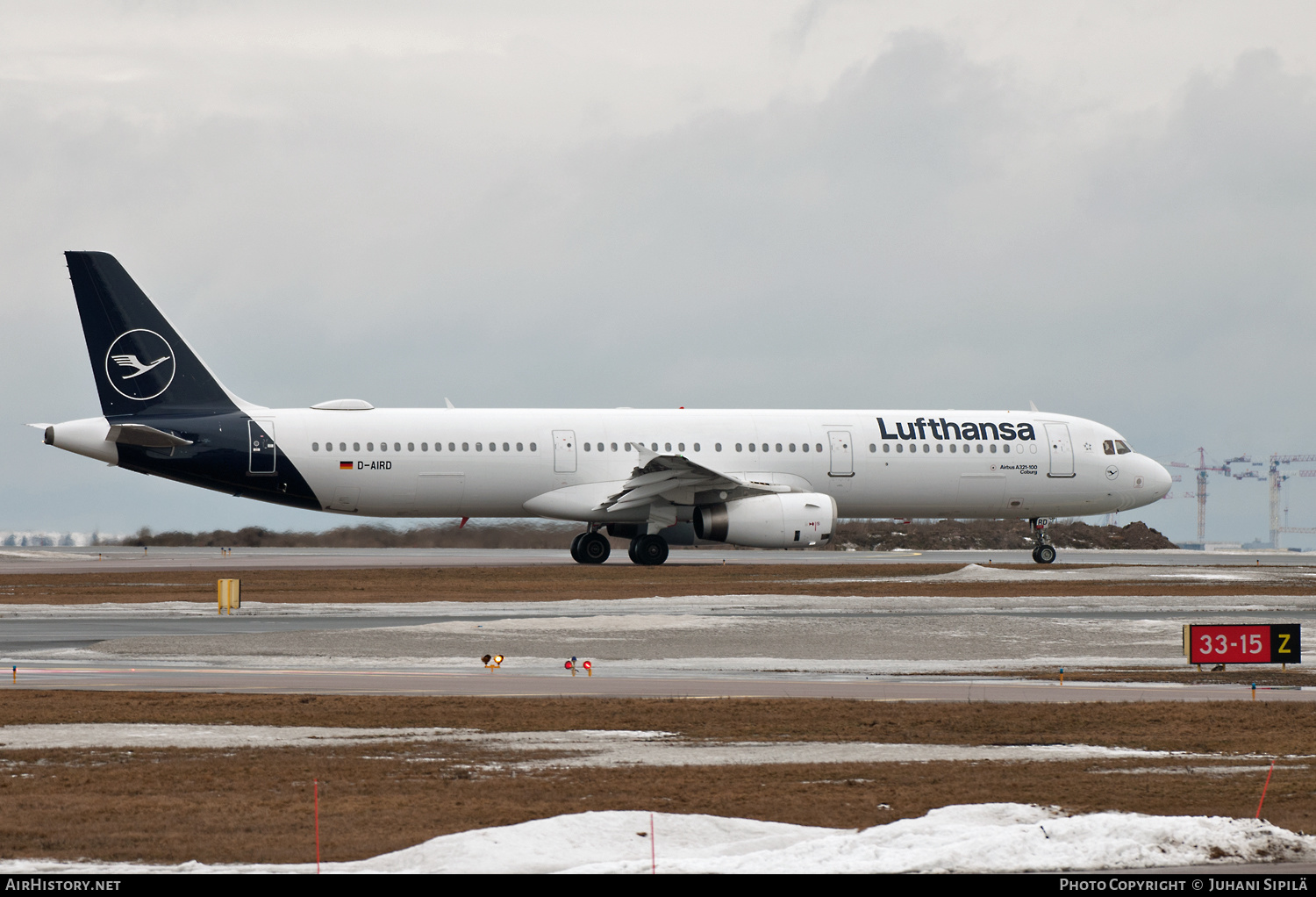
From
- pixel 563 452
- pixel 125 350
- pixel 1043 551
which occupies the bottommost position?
pixel 1043 551

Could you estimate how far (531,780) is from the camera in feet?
36.4

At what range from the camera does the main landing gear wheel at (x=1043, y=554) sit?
46469 millimetres

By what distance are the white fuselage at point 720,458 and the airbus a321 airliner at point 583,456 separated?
49mm

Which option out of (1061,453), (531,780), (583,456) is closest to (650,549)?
(583,456)

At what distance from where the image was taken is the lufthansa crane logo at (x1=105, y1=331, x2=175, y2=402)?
1565 inches

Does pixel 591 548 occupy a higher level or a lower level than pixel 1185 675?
higher

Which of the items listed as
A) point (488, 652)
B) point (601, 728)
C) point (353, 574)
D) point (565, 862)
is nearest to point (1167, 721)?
point (601, 728)

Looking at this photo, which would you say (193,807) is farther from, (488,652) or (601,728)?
(488,652)

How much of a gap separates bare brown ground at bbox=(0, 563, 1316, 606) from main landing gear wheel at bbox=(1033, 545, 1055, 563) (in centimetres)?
347

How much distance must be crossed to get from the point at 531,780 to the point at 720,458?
32376 mm

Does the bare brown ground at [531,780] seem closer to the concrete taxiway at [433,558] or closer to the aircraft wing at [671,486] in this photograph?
the aircraft wing at [671,486]

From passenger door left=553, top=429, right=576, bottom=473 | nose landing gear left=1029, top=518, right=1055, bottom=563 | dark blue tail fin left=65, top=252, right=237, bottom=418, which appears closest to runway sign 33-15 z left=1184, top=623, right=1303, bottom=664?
passenger door left=553, top=429, right=576, bottom=473

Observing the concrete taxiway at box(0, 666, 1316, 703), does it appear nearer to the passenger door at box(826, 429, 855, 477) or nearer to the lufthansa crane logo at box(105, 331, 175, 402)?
the lufthansa crane logo at box(105, 331, 175, 402)

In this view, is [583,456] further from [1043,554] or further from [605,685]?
[605,685]
